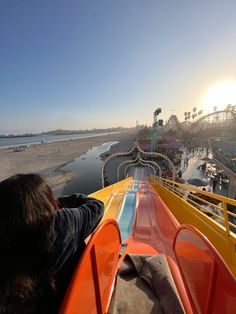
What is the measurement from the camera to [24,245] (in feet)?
3.07

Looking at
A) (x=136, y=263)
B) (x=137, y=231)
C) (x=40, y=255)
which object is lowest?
(x=137, y=231)

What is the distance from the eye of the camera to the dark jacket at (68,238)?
43.9 inches

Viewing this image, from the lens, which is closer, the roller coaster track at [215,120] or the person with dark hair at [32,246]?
the person with dark hair at [32,246]

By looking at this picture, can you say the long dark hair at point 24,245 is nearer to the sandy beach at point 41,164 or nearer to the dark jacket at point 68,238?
the dark jacket at point 68,238

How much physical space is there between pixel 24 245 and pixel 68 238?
281mm

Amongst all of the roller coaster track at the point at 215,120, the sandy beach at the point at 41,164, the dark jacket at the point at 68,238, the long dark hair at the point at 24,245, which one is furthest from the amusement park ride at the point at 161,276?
the roller coaster track at the point at 215,120

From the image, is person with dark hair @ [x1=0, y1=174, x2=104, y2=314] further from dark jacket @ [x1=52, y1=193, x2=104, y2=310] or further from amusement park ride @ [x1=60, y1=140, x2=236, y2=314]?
amusement park ride @ [x1=60, y1=140, x2=236, y2=314]

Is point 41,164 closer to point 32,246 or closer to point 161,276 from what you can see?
point 161,276

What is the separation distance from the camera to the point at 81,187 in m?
20.0

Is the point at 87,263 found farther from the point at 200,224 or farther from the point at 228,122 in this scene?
the point at 228,122

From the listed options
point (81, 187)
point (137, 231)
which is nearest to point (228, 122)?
point (81, 187)

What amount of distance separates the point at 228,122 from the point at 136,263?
75.8 meters

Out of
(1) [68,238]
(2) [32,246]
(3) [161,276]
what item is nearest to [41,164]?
(3) [161,276]

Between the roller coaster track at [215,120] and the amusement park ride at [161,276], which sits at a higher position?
the roller coaster track at [215,120]
